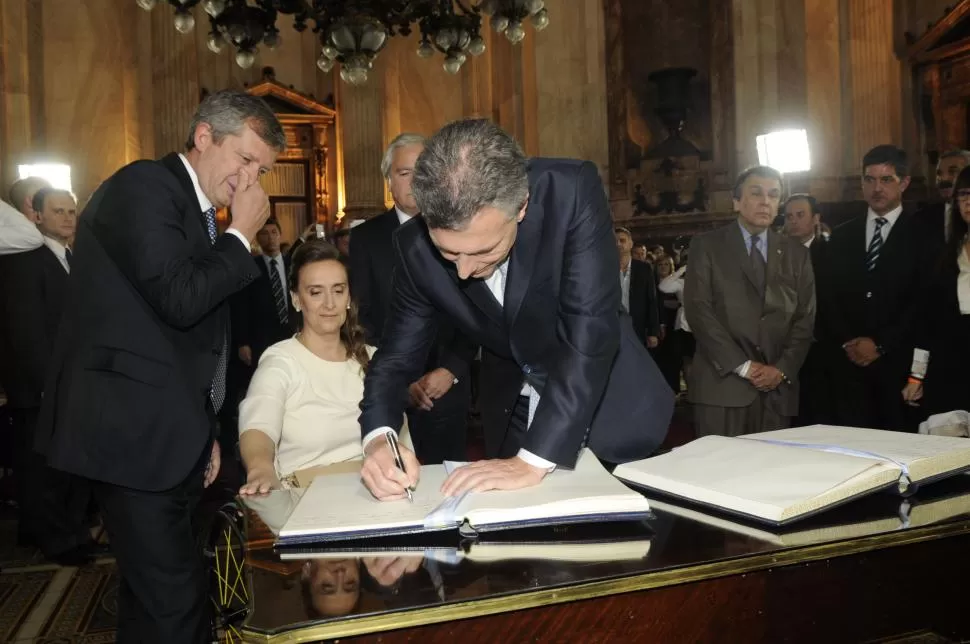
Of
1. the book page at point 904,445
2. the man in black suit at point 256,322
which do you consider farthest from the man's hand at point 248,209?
the man in black suit at point 256,322

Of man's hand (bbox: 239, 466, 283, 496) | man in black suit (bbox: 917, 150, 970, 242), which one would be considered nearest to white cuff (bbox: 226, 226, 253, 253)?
man's hand (bbox: 239, 466, 283, 496)

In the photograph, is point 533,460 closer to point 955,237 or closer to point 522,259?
point 522,259

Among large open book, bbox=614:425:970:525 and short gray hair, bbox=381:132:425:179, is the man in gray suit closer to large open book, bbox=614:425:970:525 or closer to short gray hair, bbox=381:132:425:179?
short gray hair, bbox=381:132:425:179

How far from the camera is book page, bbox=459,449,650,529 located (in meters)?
1.48

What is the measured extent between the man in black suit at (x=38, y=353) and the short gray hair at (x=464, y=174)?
10.8 feet

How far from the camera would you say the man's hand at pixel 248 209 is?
2.24 m

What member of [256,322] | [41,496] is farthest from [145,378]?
[256,322]

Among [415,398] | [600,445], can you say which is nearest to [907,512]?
[600,445]

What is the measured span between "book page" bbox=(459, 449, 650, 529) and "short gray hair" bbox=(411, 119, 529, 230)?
0.51m

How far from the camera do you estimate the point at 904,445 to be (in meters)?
1.80

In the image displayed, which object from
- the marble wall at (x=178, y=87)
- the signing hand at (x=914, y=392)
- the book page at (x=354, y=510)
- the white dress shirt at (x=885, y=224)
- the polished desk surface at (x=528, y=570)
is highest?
the marble wall at (x=178, y=87)

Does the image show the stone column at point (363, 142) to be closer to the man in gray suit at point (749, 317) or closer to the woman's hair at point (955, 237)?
the man in gray suit at point (749, 317)

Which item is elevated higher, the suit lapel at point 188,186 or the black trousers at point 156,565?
the suit lapel at point 188,186

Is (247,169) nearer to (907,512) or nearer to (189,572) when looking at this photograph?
(189,572)
